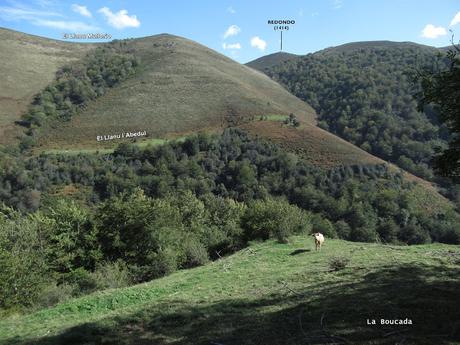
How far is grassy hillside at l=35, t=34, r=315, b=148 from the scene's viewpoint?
8444cm

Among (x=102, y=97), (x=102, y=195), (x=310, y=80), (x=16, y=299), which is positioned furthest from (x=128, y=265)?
(x=310, y=80)

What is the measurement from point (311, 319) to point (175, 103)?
295 ft

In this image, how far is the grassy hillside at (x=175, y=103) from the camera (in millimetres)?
84438

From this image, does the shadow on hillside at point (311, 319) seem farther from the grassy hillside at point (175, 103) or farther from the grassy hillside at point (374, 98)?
the grassy hillside at point (175, 103)

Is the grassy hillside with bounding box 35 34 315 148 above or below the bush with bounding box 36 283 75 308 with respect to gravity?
above

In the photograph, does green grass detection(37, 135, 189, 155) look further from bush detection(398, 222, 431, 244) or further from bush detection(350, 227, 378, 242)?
bush detection(398, 222, 431, 244)

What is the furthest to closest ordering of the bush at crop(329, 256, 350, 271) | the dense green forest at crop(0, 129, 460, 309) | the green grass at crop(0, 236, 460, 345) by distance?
the dense green forest at crop(0, 129, 460, 309), the bush at crop(329, 256, 350, 271), the green grass at crop(0, 236, 460, 345)

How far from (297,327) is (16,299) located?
1610 cm

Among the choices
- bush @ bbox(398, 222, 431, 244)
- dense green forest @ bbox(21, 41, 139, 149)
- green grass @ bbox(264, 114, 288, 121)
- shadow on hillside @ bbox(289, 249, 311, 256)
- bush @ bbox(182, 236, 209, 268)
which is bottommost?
bush @ bbox(398, 222, 431, 244)

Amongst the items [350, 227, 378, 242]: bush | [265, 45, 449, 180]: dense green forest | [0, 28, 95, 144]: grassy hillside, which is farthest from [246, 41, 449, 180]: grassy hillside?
[0, 28, 95, 144]: grassy hillside

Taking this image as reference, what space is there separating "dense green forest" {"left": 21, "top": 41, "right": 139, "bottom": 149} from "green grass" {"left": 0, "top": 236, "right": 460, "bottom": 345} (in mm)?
77827

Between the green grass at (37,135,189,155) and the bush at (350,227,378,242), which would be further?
the green grass at (37,135,189,155)

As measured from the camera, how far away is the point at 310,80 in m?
159

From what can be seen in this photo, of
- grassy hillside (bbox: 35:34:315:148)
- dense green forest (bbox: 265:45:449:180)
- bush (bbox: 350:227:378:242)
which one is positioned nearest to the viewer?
bush (bbox: 350:227:378:242)
